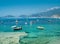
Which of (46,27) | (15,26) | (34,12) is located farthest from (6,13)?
(46,27)

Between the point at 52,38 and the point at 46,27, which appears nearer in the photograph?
the point at 52,38

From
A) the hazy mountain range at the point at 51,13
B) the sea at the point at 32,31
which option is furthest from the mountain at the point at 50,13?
the sea at the point at 32,31

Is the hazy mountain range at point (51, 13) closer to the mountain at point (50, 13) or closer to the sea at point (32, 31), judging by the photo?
the mountain at point (50, 13)

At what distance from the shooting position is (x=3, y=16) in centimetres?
445

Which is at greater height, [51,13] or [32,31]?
[51,13]

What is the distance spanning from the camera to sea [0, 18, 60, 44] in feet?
13.9

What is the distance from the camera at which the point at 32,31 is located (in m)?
4.65

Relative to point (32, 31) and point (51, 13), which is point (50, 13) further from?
point (32, 31)

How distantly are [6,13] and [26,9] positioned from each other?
50 cm

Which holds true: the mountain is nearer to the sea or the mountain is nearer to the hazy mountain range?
the hazy mountain range

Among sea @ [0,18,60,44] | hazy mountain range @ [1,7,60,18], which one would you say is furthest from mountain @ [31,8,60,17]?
sea @ [0,18,60,44]

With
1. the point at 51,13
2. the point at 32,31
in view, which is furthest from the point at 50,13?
the point at 32,31

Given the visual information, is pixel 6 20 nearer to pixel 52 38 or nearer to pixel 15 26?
pixel 15 26

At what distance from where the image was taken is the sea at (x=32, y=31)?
13.9ft
